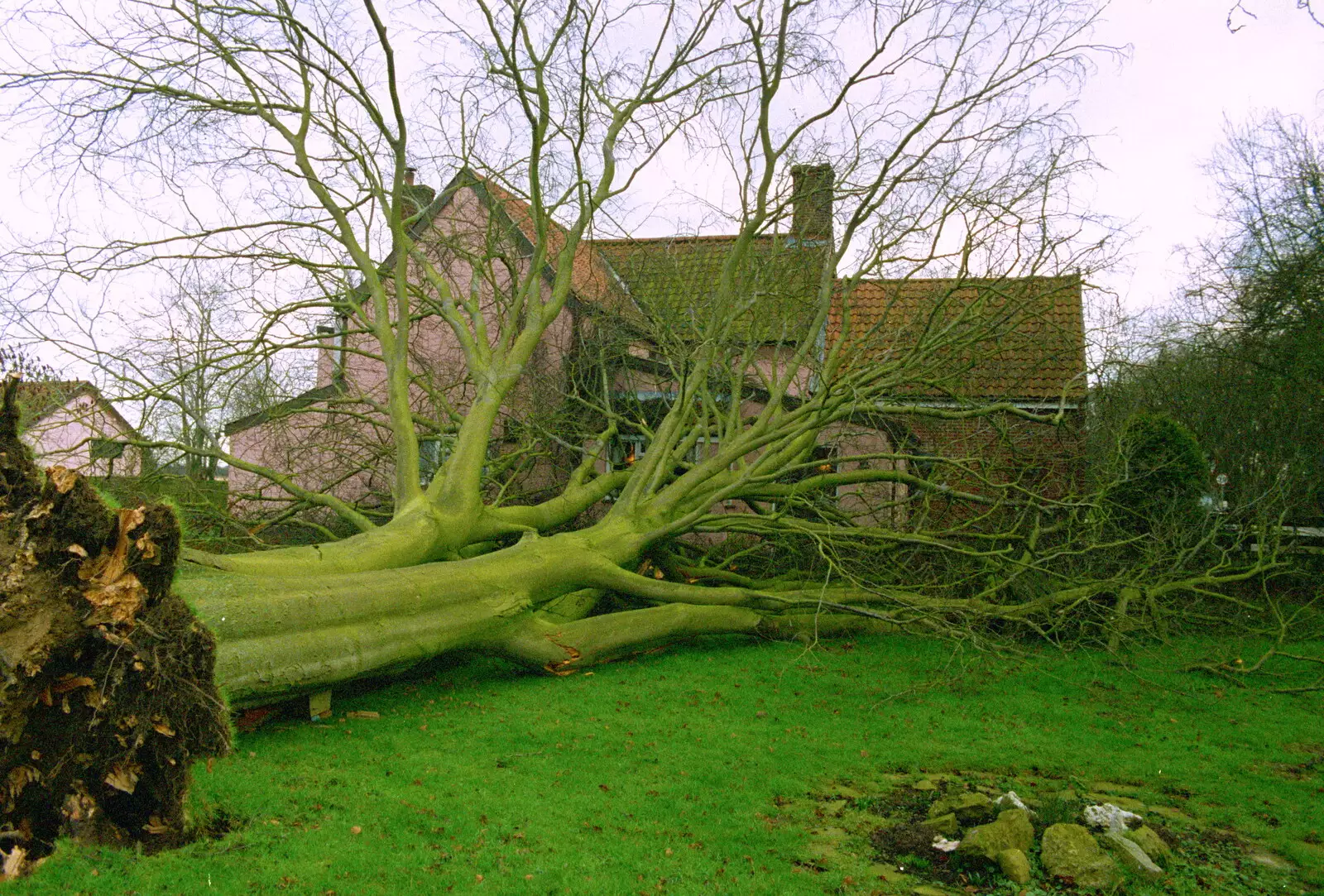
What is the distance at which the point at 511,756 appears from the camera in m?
6.04

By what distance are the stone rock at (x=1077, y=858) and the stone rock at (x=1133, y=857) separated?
9cm

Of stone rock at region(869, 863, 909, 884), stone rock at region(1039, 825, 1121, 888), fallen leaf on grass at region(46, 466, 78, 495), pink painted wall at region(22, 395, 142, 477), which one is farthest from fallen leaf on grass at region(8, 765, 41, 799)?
pink painted wall at region(22, 395, 142, 477)

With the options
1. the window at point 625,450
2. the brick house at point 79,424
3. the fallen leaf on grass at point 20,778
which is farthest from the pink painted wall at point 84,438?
the window at point 625,450

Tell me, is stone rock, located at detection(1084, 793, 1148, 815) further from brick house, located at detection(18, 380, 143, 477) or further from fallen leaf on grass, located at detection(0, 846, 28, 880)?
brick house, located at detection(18, 380, 143, 477)

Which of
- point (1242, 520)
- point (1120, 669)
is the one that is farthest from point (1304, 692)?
point (1242, 520)

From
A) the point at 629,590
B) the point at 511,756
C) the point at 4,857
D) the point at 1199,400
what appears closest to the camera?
the point at 4,857

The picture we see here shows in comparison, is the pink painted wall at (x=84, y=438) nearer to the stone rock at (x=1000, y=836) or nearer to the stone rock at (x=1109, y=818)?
the stone rock at (x=1000, y=836)

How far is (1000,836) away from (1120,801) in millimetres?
1528

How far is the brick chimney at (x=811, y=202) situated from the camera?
10.6m

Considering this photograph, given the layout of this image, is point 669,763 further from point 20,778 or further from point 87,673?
point 20,778

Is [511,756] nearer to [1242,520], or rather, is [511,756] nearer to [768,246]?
[768,246]

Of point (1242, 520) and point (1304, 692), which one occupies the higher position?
point (1242, 520)

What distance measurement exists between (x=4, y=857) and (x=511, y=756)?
Answer: 2.78 metres

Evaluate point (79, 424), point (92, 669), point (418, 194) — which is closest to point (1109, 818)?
point (92, 669)
